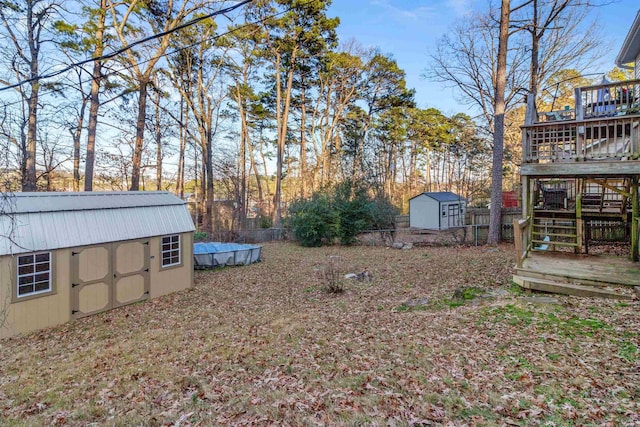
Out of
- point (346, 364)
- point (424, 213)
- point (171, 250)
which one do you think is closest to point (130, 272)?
point (171, 250)

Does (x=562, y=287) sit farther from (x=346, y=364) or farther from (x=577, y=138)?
(x=346, y=364)

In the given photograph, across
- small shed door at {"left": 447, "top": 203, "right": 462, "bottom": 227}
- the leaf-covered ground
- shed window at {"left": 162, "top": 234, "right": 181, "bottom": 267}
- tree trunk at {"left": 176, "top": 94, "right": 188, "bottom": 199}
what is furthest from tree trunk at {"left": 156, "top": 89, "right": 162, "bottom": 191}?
small shed door at {"left": 447, "top": 203, "right": 462, "bottom": 227}

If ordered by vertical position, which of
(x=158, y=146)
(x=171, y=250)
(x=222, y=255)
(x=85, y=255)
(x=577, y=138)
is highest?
(x=158, y=146)

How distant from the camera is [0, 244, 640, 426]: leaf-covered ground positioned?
9.95ft

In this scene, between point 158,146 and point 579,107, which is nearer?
point 579,107

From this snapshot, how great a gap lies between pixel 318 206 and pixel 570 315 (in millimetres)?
12461

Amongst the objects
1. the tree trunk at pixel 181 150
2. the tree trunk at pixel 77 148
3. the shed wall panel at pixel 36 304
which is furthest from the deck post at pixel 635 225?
the tree trunk at pixel 181 150

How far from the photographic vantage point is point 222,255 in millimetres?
12469

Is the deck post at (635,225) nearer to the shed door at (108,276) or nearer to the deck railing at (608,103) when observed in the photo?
the deck railing at (608,103)

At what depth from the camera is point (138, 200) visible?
9148 mm

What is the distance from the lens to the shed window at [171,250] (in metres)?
9.28

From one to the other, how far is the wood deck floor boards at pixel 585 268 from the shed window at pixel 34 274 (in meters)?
9.48

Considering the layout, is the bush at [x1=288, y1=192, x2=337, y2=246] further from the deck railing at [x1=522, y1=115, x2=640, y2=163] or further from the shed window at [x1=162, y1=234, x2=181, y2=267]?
the deck railing at [x1=522, y1=115, x2=640, y2=163]

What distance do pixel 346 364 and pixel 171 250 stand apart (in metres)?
7.08
